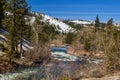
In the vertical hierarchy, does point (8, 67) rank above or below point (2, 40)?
below

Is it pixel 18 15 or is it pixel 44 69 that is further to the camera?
pixel 18 15

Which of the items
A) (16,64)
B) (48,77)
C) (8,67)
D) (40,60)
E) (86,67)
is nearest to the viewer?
(48,77)

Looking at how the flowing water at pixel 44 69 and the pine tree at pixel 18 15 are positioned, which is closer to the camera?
the flowing water at pixel 44 69

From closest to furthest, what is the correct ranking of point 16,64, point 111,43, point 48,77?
point 48,77, point 111,43, point 16,64

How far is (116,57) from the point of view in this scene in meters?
26.5

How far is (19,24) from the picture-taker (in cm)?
5706

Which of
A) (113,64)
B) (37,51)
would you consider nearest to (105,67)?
(113,64)

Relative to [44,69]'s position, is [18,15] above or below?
above

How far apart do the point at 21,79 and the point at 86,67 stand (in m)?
6.37

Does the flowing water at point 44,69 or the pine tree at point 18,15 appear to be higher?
the pine tree at point 18,15

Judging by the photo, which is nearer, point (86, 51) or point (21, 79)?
point (21, 79)

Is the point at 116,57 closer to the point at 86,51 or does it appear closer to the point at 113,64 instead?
the point at 113,64

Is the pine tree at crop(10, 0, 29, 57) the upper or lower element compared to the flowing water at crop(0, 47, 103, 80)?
A: upper

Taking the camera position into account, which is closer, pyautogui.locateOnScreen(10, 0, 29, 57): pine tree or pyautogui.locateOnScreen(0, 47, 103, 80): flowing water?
pyautogui.locateOnScreen(0, 47, 103, 80): flowing water
